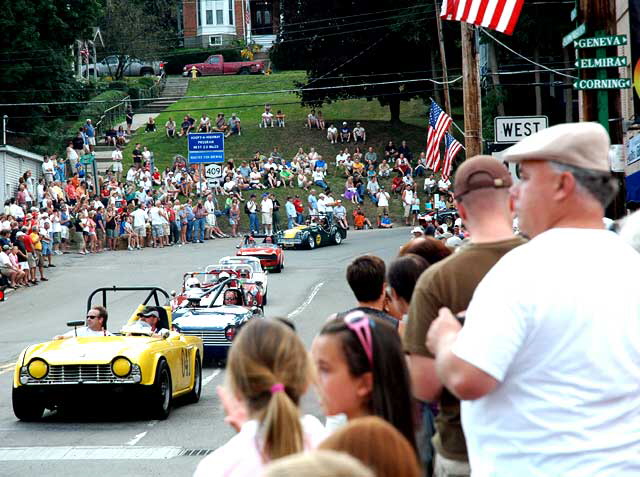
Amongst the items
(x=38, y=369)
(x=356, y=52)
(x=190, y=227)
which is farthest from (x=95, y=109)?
(x=38, y=369)

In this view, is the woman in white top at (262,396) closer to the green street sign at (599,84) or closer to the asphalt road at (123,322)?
the asphalt road at (123,322)

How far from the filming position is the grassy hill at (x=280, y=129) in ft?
197

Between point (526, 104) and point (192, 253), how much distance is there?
921 inches

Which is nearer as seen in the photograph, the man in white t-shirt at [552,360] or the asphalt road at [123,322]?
the man in white t-shirt at [552,360]

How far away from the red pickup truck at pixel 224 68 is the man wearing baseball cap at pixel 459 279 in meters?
89.3

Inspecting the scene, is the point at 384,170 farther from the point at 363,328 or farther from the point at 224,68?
the point at 363,328

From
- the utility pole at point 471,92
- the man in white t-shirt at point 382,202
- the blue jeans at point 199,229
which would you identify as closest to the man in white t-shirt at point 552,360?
the utility pole at point 471,92

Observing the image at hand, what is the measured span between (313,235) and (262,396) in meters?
39.4

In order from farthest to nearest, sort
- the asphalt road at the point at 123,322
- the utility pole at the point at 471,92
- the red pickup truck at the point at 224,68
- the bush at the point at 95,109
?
the red pickup truck at the point at 224,68, the bush at the point at 95,109, the utility pole at the point at 471,92, the asphalt road at the point at 123,322

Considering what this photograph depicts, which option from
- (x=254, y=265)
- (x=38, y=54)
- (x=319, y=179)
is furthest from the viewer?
(x=38, y=54)

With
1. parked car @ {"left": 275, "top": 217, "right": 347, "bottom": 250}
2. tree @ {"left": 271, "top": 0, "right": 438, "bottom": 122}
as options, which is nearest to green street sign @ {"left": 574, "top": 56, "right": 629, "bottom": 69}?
parked car @ {"left": 275, "top": 217, "right": 347, "bottom": 250}

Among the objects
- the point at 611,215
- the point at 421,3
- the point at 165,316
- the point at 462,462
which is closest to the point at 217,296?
the point at 165,316

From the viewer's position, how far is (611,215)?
540 inches

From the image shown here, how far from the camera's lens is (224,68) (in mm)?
94375
